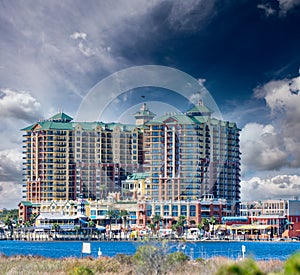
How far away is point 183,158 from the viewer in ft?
473

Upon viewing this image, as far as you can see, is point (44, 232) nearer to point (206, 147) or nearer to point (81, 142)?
point (81, 142)

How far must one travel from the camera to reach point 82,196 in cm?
15325

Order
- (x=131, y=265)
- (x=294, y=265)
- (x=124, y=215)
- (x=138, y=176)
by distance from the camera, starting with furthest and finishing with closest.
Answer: (x=138, y=176), (x=124, y=215), (x=131, y=265), (x=294, y=265)

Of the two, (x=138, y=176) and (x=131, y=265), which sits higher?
(x=138, y=176)

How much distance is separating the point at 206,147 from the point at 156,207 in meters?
19.8

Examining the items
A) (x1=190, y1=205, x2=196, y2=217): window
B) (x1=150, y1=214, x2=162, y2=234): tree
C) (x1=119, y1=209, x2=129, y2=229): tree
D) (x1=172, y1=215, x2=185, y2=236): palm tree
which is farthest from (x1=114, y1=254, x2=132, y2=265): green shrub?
(x1=119, y1=209, x2=129, y2=229): tree

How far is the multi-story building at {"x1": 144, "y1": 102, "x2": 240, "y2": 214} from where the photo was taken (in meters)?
143

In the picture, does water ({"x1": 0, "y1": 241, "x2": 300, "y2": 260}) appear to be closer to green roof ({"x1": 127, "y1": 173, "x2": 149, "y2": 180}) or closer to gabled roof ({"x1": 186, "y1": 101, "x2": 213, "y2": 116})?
green roof ({"x1": 127, "y1": 173, "x2": 149, "y2": 180})

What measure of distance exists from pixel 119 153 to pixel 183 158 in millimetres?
21170

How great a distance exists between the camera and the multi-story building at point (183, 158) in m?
143

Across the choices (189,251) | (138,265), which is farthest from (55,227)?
(138,265)

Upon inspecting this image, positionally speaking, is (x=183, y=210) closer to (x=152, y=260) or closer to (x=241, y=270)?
(x=152, y=260)

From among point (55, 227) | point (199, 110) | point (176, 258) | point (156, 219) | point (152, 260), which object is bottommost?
point (55, 227)

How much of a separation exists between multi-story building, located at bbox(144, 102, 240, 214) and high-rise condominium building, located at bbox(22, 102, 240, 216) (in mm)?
219
